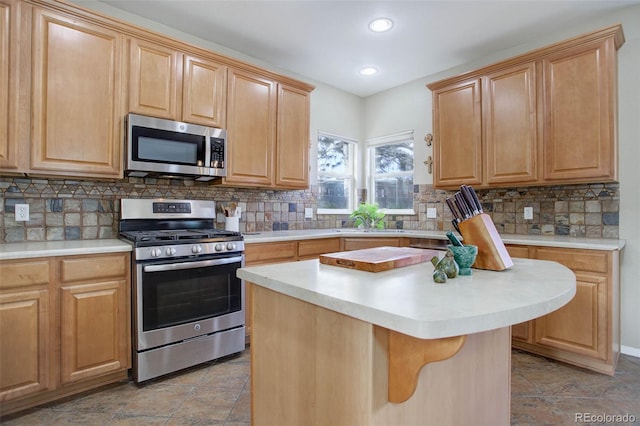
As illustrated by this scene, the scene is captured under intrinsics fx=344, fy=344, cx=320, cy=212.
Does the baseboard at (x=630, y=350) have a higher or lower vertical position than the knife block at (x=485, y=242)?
lower

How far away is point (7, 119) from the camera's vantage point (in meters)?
2.04

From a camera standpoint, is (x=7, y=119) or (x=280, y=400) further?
(x=7, y=119)

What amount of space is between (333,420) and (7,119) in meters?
2.45

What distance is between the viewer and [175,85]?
2.67 metres

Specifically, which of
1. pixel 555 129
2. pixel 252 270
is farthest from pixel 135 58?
pixel 555 129

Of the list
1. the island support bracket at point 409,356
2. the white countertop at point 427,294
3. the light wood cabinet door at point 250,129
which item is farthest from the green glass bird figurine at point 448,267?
the light wood cabinet door at point 250,129

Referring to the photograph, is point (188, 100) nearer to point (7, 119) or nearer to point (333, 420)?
point (7, 119)

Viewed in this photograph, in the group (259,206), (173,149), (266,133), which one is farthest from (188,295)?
(266,133)

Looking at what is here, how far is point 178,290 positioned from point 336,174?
2.62 m

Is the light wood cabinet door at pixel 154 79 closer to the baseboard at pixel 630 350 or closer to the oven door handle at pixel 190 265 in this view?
the oven door handle at pixel 190 265

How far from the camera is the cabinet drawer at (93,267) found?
2.00 metres

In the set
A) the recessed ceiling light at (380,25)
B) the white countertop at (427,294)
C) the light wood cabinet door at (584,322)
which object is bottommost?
the light wood cabinet door at (584,322)

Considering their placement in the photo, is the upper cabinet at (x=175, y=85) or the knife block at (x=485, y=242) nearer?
the knife block at (x=485, y=242)

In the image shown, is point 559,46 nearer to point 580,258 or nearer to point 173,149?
point 580,258
